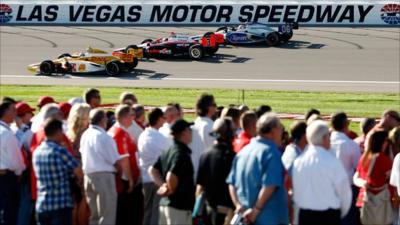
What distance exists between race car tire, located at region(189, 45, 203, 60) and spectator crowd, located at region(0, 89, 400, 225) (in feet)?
66.6

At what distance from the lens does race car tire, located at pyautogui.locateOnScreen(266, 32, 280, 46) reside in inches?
1347

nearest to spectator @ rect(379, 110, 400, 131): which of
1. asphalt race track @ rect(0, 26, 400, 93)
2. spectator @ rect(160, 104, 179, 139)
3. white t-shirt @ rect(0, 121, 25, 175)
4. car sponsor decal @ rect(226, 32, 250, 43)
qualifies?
spectator @ rect(160, 104, 179, 139)

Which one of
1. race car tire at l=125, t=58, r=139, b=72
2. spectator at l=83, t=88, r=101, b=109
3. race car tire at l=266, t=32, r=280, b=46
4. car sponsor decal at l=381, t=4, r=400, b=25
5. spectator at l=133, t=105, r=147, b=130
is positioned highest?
car sponsor decal at l=381, t=4, r=400, b=25

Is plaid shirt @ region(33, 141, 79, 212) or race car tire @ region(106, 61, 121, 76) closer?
plaid shirt @ region(33, 141, 79, 212)

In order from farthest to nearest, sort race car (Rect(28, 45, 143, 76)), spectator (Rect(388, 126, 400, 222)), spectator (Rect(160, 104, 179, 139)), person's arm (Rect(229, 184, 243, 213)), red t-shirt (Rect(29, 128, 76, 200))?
race car (Rect(28, 45, 143, 76)), spectator (Rect(160, 104, 179, 139)), spectator (Rect(388, 126, 400, 222)), red t-shirt (Rect(29, 128, 76, 200)), person's arm (Rect(229, 184, 243, 213))

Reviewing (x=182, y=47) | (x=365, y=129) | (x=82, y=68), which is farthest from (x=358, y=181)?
(x=182, y=47)

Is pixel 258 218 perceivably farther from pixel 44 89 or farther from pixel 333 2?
pixel 333 2

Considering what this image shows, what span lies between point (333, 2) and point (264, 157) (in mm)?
33738

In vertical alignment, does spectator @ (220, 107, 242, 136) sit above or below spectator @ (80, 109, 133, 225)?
above

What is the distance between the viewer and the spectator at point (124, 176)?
9922 mm

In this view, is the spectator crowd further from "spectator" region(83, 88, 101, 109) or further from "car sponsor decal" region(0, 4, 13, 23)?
"car sponsor decal" region(0, 4, 13, 23)

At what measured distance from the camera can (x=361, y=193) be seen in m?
9.51

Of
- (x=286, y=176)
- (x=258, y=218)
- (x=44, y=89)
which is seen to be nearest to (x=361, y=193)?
(x=286, y=176)

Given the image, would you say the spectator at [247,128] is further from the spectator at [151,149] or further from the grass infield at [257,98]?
the grass infield at [257,98]
